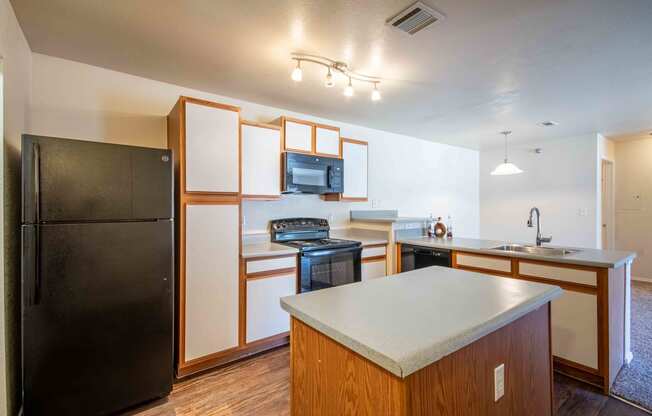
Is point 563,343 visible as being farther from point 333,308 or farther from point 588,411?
point 333,308

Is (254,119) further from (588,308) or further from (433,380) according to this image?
(588,308)

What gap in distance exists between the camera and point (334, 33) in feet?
6.24

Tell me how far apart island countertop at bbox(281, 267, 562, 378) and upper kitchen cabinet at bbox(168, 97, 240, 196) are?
146 cm

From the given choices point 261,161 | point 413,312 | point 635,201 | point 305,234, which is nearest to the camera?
point 413,312

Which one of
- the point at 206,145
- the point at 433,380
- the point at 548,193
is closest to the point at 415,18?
the point at 206,145

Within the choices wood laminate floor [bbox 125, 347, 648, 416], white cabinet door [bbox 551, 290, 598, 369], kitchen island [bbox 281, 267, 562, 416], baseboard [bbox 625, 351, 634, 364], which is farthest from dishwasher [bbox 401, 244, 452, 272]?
kitchen island [bbox 281, 267, 562, 416]

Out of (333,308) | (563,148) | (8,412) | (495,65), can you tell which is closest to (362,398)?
(333,308)

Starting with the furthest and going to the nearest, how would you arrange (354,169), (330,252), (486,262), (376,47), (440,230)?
1. (440,230)
2. (354,169)
3. (330,252)
4. (486,262)
5. (376,47)

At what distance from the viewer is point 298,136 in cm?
Answer: 316

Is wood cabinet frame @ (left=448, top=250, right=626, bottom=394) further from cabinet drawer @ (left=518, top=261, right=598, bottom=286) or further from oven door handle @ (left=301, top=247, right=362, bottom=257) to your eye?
oven door handle @ (left=301, top=247, right=362, bottom=257)

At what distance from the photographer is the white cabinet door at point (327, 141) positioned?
3328 millimetres

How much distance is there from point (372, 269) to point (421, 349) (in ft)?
8.82

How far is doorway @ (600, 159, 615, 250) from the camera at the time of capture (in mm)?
5148

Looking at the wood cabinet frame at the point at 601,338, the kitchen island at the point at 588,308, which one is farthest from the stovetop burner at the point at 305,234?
the wood cabinet frame at the point at 601,338
